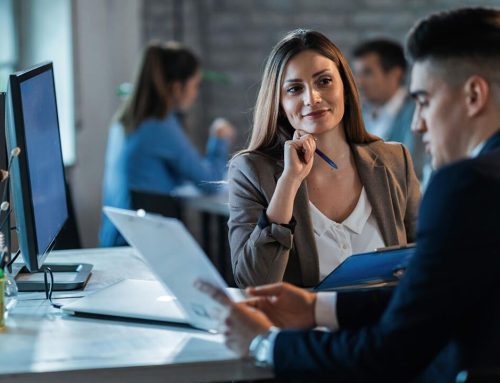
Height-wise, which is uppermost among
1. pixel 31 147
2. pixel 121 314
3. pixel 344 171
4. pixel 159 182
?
pixel 31 147

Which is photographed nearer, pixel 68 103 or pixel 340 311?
pixel 340 311

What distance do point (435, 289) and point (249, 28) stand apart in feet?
13.2

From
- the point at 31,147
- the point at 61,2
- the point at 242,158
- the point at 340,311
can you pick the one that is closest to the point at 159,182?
the point at 61,2

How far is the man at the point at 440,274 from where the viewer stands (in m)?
1.38

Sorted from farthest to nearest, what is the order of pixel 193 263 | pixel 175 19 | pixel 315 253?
pixel 175 19 < pixel 315 253 < pixel 193 263

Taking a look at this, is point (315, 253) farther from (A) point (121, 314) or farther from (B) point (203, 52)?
(B) point (203, 52)

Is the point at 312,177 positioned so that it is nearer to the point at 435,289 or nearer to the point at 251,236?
the point at 251,236

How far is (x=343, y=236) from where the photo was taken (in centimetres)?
226

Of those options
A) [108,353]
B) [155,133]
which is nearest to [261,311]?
[108,353]

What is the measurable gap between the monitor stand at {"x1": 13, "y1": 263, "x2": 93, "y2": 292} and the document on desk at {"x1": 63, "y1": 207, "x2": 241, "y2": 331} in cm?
49

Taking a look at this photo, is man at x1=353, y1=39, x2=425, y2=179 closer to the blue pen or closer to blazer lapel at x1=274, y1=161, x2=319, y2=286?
the blue pen

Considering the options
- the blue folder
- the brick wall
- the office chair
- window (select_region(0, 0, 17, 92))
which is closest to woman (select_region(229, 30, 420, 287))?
the blue folder

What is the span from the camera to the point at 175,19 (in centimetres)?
512

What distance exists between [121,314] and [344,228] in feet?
2.27
